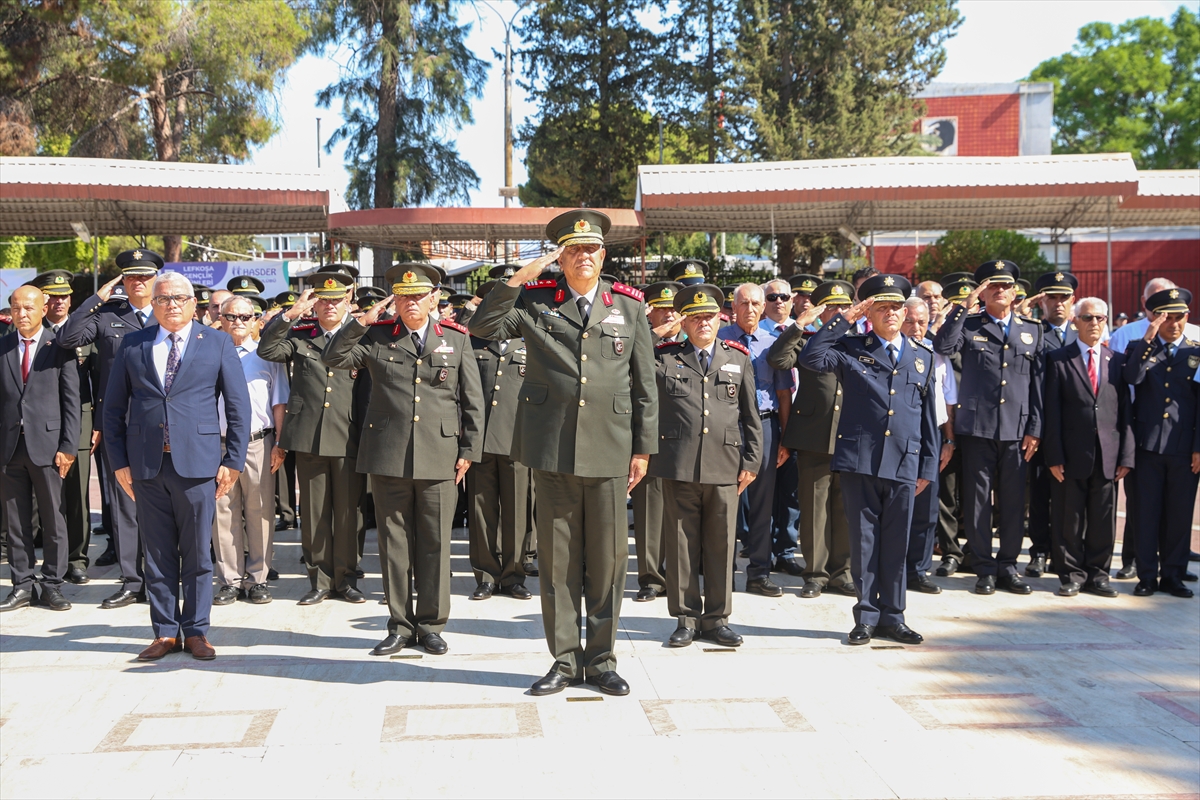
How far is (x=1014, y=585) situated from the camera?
6973 mm

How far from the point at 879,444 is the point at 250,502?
12.9 feet

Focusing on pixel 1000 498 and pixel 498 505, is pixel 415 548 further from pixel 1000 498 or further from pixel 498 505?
pixel 1000 498

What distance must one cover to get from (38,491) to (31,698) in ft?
7.16

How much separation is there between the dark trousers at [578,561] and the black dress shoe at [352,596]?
2.13m

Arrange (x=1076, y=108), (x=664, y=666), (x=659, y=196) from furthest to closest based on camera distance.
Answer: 1. (x=1076, y=108)
2. (x=659, y=196)
3. (x=664, y=666)

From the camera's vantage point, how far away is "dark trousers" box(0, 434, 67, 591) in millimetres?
6512

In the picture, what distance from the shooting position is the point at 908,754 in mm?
4148

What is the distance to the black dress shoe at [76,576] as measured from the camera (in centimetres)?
714

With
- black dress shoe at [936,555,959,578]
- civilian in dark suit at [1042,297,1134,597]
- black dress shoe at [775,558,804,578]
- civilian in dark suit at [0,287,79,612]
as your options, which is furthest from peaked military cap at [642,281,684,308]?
civilian in dark suit at [0,287,79,612]

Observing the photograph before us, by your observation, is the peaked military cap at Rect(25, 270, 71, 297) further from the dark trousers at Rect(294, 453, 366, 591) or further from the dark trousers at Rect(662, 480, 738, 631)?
the dark trousers at Rect(662, 480, 738, 631)

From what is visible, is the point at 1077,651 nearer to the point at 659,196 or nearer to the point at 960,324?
the point at 960,324

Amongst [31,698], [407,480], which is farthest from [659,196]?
[31,698]

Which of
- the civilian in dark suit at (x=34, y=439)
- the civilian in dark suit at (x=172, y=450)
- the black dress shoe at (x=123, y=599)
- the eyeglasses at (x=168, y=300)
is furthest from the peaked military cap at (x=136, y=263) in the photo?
the black dress shoe at (x=123, y=599)

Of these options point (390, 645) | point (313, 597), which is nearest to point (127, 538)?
point (313, 597)
